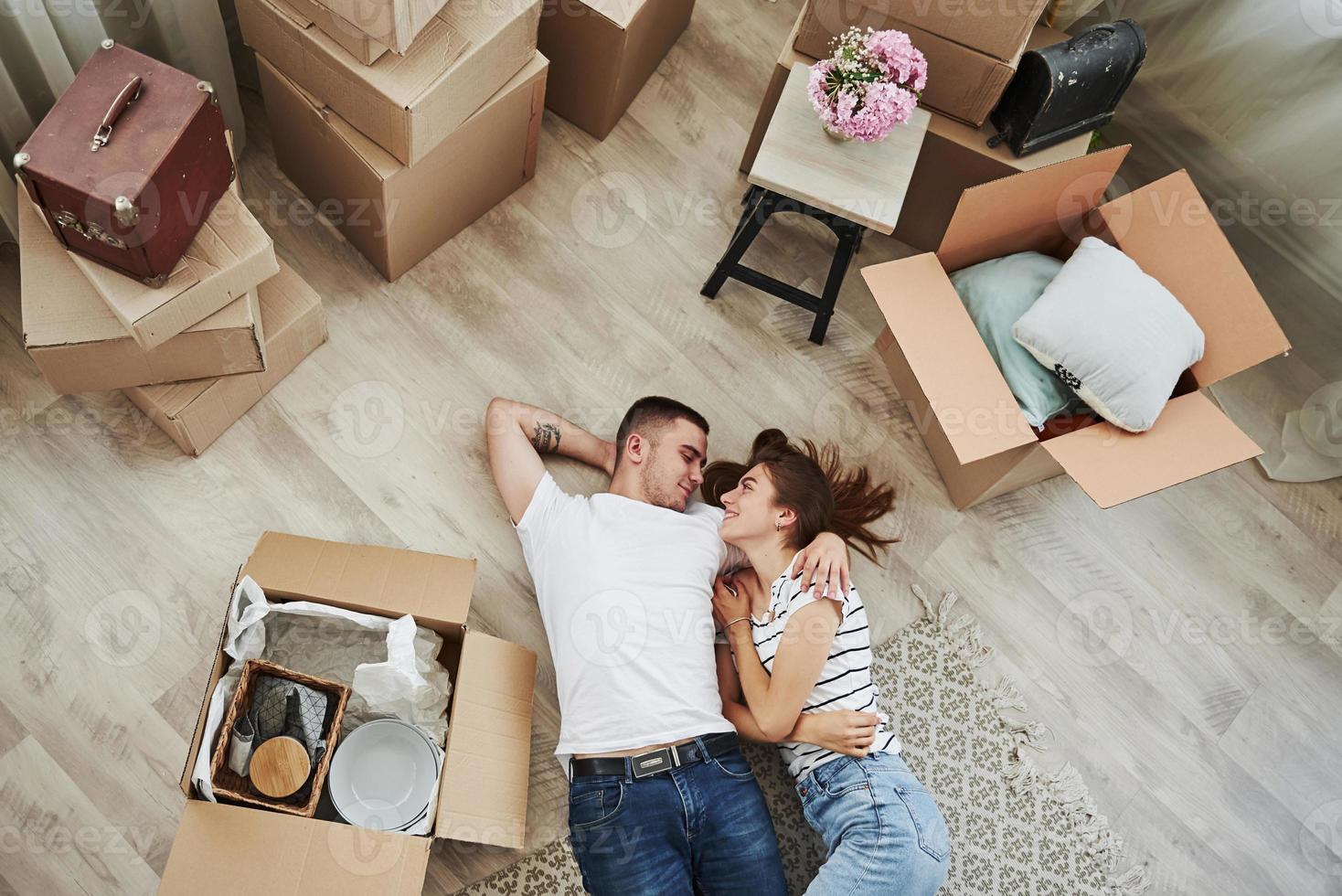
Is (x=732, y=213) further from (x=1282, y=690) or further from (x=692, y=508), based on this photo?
(x=1282, y=690)

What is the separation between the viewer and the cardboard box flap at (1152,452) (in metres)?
1.67

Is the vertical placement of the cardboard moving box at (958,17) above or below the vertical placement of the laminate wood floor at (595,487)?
above

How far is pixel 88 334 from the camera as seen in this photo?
144 cm

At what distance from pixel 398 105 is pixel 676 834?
127cm

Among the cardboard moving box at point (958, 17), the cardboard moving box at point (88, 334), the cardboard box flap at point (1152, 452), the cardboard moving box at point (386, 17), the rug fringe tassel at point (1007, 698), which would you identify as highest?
the cardboard moving box at point (958, 17)

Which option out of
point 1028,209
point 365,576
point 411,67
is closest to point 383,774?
point 365,576

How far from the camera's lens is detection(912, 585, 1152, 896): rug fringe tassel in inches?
69.2

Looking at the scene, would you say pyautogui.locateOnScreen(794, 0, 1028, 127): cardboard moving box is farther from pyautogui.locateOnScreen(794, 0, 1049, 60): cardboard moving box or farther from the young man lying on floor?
the young man lying on floor

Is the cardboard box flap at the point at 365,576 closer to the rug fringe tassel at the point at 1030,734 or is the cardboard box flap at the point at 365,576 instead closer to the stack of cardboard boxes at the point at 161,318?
the stack of cardboard boxes at the point at 161,318

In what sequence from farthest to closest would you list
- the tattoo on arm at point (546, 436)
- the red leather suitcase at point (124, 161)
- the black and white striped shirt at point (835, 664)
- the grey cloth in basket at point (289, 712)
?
the tattoo on arm at point (546, 436) < the black and white striped shirt at point (835, 664) < the grey cloth in basket at point (289, 712) < the red leather suitcase at point (124, 161)

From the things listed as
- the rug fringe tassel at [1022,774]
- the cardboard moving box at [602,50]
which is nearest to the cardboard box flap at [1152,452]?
the rug fringe tassel at [1022,774]

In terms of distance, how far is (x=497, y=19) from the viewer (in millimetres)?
1610

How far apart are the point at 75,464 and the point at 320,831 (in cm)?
87

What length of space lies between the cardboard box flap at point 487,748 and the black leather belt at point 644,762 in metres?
0.11
